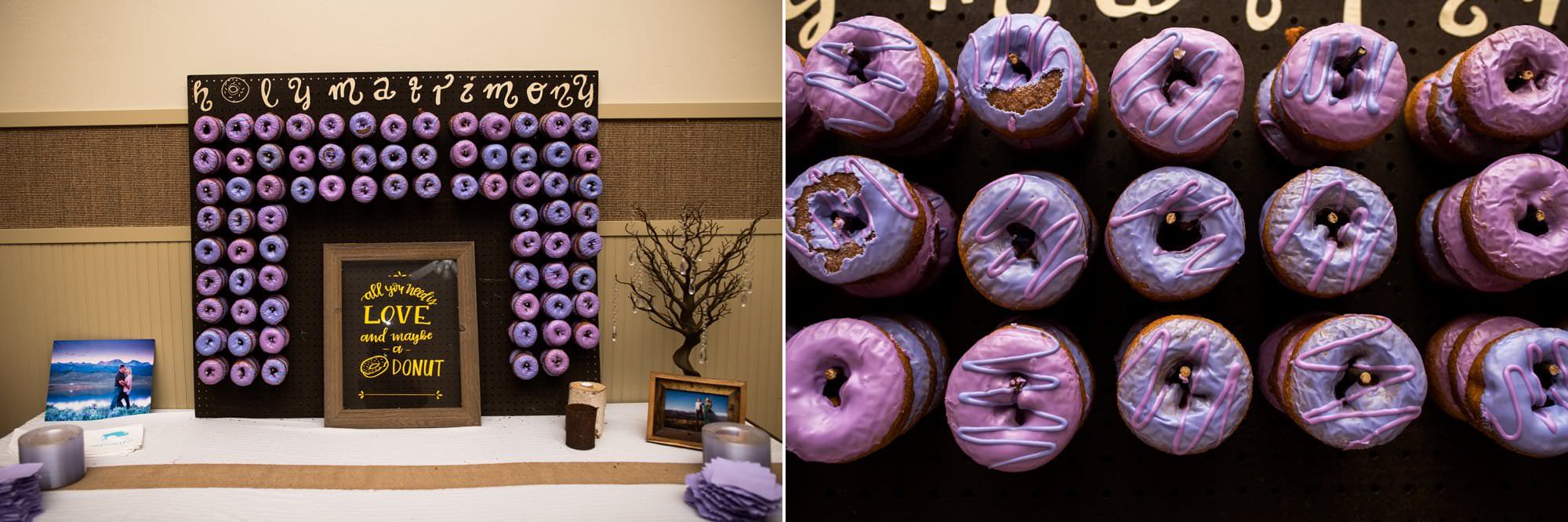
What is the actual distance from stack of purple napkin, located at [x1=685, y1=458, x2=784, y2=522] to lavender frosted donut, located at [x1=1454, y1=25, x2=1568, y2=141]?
104 centimetres

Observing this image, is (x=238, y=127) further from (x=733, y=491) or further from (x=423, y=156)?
(x=733, y=491)

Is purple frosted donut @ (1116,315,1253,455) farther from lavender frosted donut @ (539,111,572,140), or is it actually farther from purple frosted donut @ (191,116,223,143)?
purple frosted donut @ (191,116,223,143)

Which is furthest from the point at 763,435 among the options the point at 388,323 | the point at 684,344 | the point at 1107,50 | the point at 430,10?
the point at 1107,50

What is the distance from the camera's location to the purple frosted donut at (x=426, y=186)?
35.8 inches

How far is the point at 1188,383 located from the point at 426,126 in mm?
947

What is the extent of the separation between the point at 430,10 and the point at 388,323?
1.17 feet

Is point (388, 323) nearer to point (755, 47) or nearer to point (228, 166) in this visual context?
point (228, 166)

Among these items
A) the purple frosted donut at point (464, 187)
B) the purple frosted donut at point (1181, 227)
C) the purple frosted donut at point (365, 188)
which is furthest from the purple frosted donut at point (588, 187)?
the purple frosted donut at point (1181, 227)

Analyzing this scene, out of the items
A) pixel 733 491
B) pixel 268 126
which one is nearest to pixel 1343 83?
pixel 733 491

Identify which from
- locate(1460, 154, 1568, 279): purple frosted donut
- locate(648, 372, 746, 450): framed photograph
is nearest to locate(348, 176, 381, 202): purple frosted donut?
locate(648, 372, 746, 450): framed photograph

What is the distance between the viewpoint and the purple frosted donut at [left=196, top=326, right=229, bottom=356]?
34.4 inches

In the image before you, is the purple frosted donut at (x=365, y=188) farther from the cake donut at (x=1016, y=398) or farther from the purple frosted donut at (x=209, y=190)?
the cake donut at (x=1016, y=398)

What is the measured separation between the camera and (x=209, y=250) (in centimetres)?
90

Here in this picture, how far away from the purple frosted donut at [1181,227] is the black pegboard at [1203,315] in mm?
169
